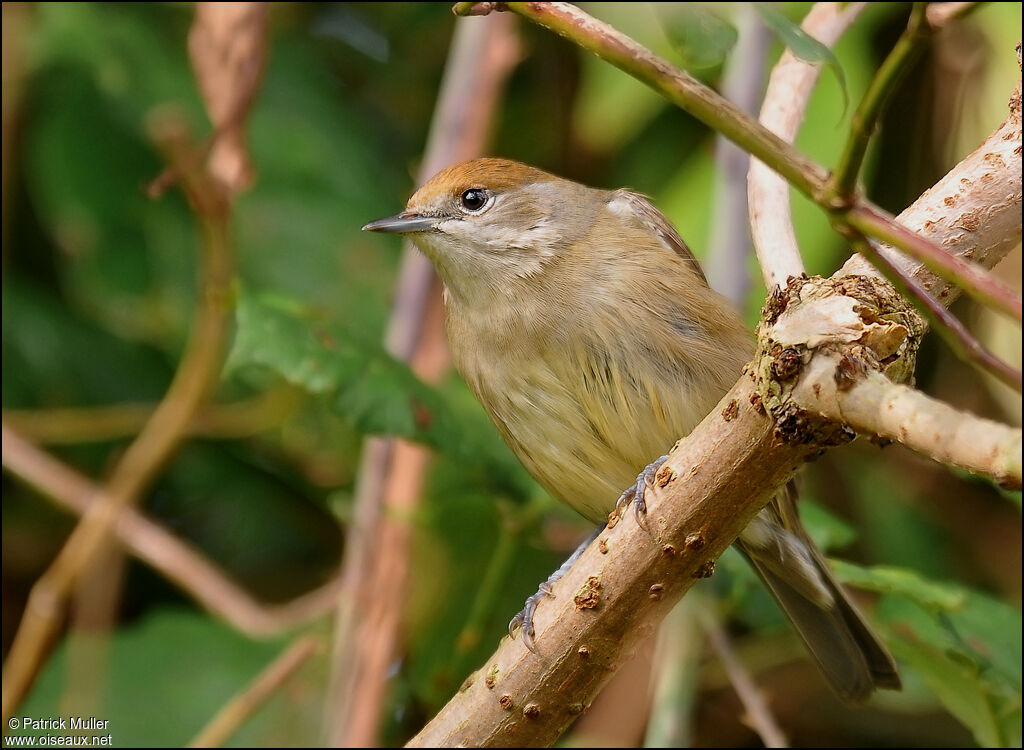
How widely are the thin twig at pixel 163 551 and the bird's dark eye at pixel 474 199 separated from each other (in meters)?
1.40

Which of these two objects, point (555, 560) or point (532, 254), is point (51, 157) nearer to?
point (532, 254)

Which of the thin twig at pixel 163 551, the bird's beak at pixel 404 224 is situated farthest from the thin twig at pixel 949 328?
the thin twig at pixel 163 551

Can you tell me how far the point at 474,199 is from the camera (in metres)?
3.88

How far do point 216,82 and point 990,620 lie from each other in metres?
2.86

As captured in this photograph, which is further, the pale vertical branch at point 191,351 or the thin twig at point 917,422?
the pale vertical branch at point 191,351

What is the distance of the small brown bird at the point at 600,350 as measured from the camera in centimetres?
323

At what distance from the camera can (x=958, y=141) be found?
4.21 metres

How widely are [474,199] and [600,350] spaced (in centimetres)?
89

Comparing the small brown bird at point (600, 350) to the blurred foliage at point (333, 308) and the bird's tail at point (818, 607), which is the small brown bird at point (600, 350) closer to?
the bird's tail at point (818, 607)

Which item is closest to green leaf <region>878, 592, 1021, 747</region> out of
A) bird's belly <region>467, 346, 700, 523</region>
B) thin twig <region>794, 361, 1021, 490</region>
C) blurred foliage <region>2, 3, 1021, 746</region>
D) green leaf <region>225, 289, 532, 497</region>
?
blurred foliage <region>2, 3, 1021, 746</region>

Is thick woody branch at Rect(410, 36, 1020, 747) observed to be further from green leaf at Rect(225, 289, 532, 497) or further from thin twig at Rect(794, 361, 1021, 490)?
green leaf at Rect(225, 289, 532, 497)

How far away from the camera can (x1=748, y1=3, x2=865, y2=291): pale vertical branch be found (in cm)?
217

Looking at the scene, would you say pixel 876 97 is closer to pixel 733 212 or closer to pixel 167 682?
pixel 733 212

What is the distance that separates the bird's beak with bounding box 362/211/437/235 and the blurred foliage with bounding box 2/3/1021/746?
1.16 ft
